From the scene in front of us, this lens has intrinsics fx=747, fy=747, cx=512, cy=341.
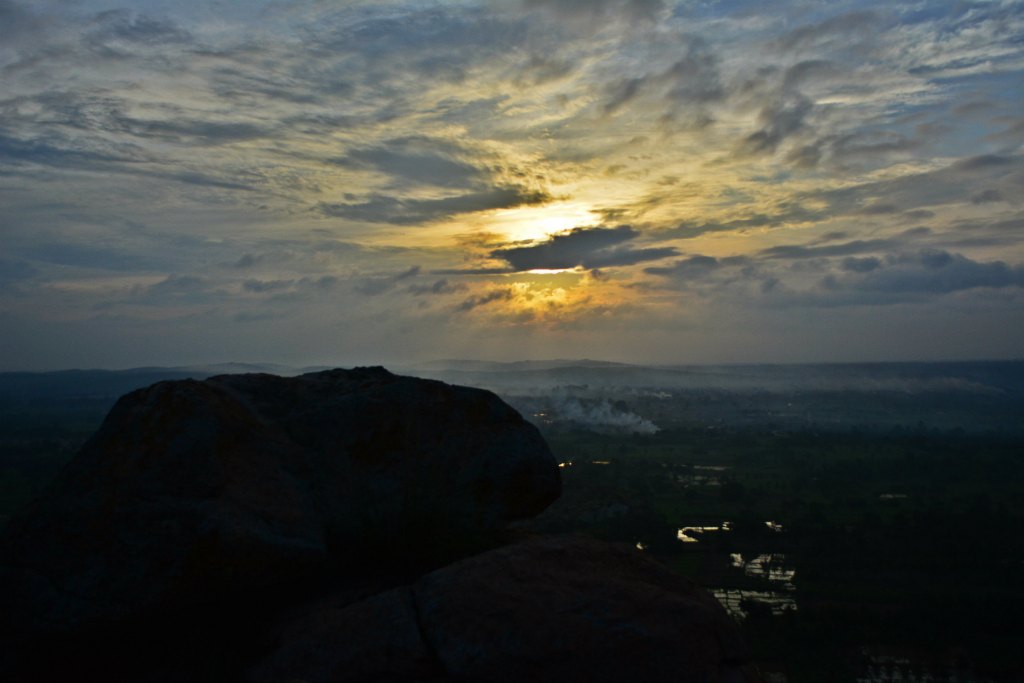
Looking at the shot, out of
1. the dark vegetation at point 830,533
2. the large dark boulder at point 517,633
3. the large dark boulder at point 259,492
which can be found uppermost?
the large dark boulder at point 259,492

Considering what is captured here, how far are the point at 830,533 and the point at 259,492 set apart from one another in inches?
2997

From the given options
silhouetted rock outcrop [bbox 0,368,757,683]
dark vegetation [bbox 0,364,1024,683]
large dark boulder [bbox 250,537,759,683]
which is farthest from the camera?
dark vegetation [bbox 0,364,1024,683]

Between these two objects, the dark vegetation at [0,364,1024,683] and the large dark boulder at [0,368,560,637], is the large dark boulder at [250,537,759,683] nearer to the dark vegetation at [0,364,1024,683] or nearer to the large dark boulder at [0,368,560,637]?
the large dark boulder at [0,368,560,637]

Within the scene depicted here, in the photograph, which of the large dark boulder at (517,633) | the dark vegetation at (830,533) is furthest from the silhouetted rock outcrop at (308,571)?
the dark vegetation at (830,533)

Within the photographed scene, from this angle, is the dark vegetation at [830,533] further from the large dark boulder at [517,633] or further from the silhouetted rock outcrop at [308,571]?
the large dark boulder at [517,633]

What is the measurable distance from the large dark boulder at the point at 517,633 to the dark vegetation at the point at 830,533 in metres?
16.5

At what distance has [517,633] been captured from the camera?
6.79m

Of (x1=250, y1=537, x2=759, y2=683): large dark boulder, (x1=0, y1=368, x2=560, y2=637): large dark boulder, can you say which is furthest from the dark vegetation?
(x1=250, y1=537, x2=759, y2=683): large dark boulder

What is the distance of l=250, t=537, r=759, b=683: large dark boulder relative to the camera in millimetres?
6605

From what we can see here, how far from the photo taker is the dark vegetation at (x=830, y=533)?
151ft

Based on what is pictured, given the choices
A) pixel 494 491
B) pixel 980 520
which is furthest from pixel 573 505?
pixel 494 491

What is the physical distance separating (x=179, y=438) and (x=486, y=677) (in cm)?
469

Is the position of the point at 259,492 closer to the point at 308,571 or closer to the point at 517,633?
the point at 308,571

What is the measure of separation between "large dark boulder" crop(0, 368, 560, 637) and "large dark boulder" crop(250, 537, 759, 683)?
44.9 inches
